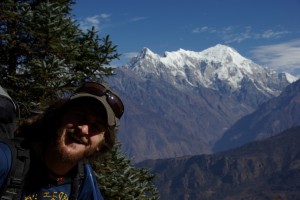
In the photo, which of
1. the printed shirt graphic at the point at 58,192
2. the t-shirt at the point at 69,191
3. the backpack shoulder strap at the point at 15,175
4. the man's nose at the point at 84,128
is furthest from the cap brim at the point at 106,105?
the backpack shoulder strap at the point at 15,175

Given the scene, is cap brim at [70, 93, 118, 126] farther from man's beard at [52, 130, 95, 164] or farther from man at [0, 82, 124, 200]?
man's beard at [52, 130, 95, 164]

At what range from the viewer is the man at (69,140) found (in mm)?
2859

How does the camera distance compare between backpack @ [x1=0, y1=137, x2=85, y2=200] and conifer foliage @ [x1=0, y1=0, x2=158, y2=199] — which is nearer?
backpack @ [x1=0, y1=137, x2=85, y2=200]

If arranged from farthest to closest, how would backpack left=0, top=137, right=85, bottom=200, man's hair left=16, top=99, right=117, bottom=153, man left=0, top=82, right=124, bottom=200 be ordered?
1. man's hair left=16, top=99, right=117, bottom=153
2. man left=0, top=82, right=124, bottom=200
3. backpack left=0, top=137, right=85, bottom=200

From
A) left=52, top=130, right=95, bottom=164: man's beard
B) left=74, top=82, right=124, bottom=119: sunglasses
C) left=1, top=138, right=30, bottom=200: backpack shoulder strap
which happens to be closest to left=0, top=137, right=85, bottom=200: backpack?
left=1, top=138, right=30, bottom=200: backpack shoulder strap

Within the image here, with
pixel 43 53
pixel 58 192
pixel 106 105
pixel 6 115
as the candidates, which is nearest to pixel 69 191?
pixel 58 192

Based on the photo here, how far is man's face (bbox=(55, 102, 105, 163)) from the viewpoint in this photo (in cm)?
294

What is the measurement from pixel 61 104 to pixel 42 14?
20.1 ft

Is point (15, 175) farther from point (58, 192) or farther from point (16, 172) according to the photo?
point (58, 192)

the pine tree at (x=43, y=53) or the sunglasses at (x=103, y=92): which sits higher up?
the pine tree at (x=43, y=53)

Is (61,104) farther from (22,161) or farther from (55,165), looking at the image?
(22,161)

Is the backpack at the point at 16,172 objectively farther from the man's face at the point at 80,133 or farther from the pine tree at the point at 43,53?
the pine tree at the point at 43,53

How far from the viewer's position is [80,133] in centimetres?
307

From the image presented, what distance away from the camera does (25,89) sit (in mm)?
8859
